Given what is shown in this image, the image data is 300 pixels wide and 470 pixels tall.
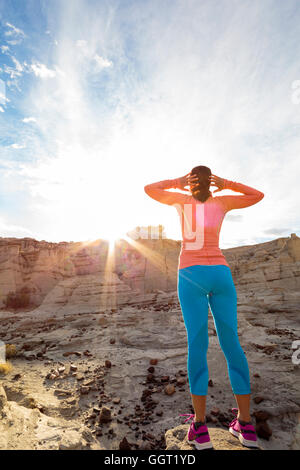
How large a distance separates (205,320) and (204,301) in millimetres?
201

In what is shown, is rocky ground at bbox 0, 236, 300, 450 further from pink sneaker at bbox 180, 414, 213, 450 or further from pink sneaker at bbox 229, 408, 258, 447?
pink sneaker at bbox 180, 414, 213, 450

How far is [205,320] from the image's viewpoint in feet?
7.96

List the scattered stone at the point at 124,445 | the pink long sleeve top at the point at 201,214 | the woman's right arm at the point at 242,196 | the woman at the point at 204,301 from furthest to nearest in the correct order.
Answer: the woman's right arm at the point at 242,196 → the scattered stone at the point at 124,445 → the pink long sleeve top at the point at 201,214 → the woman at the point at 204,301

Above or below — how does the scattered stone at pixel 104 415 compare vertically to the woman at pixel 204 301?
below

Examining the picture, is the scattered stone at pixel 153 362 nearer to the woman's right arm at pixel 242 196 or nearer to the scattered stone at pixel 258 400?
the scattered stone at pixel 258 400

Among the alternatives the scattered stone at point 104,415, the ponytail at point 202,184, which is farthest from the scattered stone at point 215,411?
the ponytail at point 202,184

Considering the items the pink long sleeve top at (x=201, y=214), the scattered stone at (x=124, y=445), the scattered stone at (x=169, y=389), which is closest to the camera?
the pink long sleeve top at (x=201, y=214)

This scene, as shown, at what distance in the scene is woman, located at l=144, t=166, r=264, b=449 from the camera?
91.7 inches

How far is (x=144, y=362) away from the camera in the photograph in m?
5.65

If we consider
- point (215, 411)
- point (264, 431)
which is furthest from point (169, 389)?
point (264, 431)

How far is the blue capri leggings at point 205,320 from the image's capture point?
7.72 ft

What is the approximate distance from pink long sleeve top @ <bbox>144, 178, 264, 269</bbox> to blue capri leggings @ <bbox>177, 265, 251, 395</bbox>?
133mm

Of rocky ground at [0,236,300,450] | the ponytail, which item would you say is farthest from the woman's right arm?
rocky ground at [0,236,300,450]
